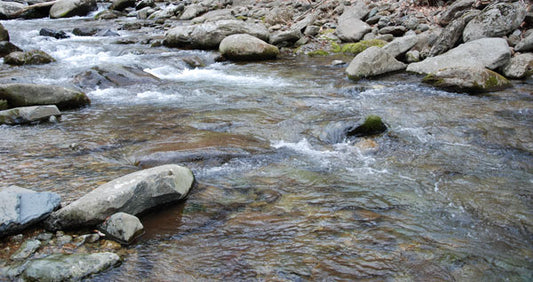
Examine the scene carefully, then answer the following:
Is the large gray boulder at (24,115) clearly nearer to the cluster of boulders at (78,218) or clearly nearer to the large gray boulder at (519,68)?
the cluster of boulders at (78,218)

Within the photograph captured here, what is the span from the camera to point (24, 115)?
6605 mm

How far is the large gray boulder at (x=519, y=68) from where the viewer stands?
8922mm

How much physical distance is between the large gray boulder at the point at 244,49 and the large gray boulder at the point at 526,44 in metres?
7.06

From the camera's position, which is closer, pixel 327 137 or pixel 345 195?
pixel 345 195

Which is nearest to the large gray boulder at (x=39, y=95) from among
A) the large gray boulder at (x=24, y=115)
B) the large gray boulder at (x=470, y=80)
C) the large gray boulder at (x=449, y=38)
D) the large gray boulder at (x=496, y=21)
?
the large gray boulder at (x=24, y=115)

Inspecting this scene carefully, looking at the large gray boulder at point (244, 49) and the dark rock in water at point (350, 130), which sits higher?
the large gray boulder at point (244, 49)

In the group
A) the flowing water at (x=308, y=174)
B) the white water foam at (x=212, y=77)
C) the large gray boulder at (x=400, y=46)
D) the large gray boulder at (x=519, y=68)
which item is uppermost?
the large gray boulder at (x=400, y=46)

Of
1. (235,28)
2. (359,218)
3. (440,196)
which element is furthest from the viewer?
(235,28)

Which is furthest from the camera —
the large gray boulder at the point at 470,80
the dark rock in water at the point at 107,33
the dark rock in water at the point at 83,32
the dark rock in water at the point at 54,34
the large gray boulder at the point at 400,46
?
the dark rock in water at the point at 83,32

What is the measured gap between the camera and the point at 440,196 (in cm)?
423

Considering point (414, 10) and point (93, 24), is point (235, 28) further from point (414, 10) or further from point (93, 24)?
point (93, 24)

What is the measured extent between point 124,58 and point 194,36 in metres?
2.80

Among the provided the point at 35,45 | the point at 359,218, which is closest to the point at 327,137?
the point at 359,218

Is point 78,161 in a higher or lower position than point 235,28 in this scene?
lower
